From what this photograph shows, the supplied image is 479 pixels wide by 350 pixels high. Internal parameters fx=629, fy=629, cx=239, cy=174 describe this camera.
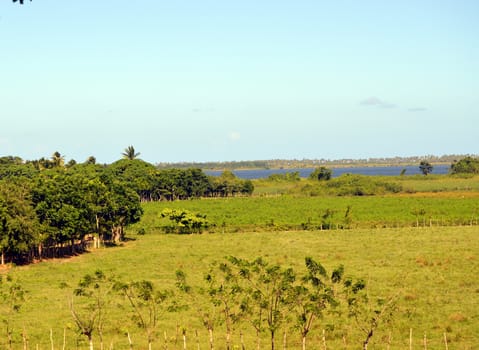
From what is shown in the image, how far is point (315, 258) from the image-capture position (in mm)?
60625

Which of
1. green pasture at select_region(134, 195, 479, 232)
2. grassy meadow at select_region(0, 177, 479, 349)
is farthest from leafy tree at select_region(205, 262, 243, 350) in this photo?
green pasture at select_region(134, 195, 479, 232)

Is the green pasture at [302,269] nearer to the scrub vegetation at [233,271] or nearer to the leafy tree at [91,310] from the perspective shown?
the scrub vegetation at [233,271]

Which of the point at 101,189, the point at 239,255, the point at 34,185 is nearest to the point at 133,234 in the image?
the point at 101,189

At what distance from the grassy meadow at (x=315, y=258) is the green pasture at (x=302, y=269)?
10 centimetres

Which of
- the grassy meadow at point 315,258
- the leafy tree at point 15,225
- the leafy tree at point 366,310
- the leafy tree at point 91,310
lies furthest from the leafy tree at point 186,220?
the leafy tree at point 366,310

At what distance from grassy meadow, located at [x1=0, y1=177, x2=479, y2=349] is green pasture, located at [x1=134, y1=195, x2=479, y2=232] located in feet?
0.68

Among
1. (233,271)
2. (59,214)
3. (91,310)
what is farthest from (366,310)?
(59,214)

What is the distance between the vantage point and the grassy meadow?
110 feet

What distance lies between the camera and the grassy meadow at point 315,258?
110 ft

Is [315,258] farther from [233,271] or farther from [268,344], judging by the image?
[268,344]

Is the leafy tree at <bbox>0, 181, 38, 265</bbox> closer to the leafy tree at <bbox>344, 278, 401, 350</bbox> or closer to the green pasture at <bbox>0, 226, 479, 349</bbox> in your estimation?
the green pasture at <bbox>0, 226, 479, 349</bbox>

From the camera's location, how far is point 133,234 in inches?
3634

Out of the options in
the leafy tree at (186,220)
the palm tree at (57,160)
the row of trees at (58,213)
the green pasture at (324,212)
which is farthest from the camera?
the palm tree at (57,160)

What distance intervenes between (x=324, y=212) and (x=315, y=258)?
47076 millimetres
